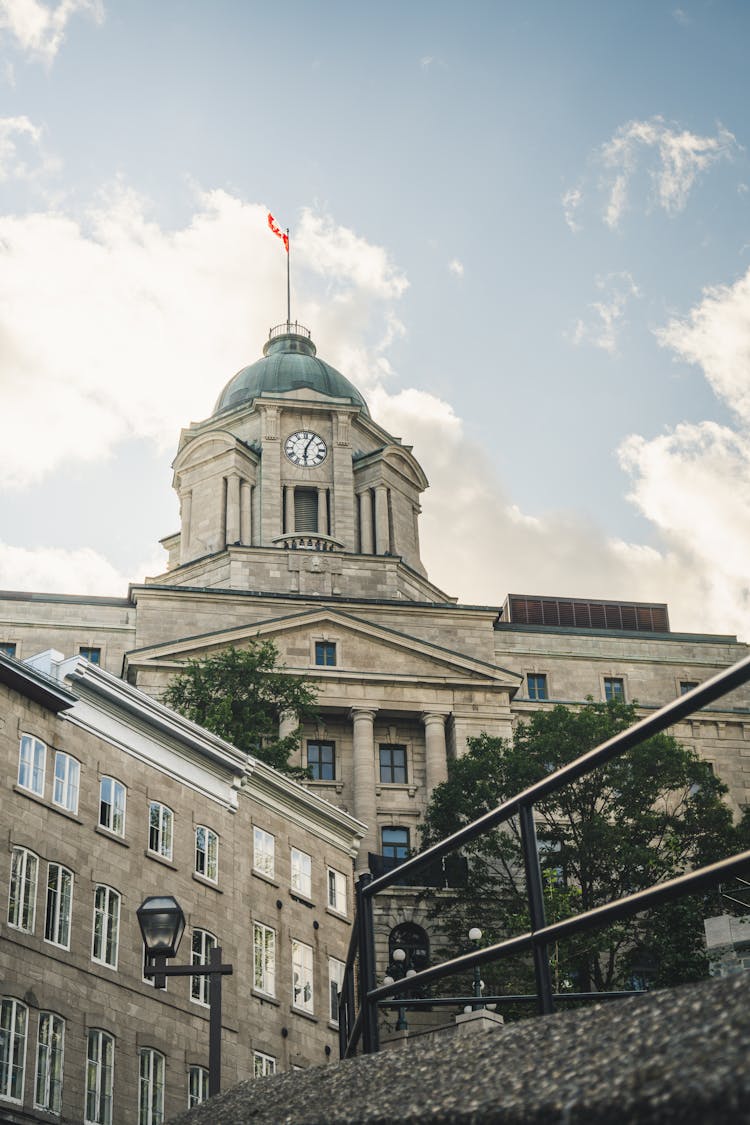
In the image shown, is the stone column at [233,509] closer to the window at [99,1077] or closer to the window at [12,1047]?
the window at [99,1077]

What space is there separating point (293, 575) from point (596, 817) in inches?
1118

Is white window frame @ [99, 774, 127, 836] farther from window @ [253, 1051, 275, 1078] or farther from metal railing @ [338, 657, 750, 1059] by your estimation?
metal railing @ [338, 657, 750, 1059]

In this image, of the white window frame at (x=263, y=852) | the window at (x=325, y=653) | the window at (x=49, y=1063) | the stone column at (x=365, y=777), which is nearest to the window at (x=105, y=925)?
the window at (x=49, y=1063)

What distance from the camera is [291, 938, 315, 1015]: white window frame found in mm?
37469

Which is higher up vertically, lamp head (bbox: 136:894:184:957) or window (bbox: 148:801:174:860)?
window (bbox: 148:801:174:860)

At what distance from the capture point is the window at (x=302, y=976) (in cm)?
3750

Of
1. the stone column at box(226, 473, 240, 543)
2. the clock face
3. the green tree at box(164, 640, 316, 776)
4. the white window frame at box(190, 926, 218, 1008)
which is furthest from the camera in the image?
the clock face

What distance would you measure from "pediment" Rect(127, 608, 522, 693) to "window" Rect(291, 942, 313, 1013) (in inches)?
965

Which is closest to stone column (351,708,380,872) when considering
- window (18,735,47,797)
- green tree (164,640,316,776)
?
green tree (164,640,316,776)

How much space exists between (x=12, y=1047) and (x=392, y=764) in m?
36.9

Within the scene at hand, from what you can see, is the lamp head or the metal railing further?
the lamp head

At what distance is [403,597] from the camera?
Result: 73250mm

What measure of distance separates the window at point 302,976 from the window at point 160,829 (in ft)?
18.7

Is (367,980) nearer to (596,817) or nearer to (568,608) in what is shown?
(596,817)
